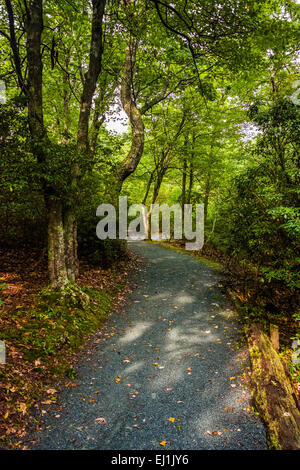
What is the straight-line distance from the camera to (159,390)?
3.85 meters

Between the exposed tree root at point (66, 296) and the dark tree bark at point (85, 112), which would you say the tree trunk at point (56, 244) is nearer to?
the exposed tree root at point (66, 296)

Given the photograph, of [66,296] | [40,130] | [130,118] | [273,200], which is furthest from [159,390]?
[130,118]

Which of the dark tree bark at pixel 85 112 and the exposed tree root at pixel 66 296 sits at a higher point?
the dark tree bark at pixel 85 112

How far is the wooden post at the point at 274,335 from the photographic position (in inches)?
196

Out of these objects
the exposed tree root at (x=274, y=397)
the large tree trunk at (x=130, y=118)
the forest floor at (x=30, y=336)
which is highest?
the large tree trunk at (x=130, y=118)

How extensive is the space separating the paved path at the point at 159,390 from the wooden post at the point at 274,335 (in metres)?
0.68

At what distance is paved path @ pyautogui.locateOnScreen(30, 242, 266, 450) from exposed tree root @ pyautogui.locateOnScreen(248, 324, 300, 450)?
174mm

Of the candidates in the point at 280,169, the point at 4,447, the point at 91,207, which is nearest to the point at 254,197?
the point at 280,169

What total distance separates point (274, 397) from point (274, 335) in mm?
1989

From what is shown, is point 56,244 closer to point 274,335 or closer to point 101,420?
point 101,420

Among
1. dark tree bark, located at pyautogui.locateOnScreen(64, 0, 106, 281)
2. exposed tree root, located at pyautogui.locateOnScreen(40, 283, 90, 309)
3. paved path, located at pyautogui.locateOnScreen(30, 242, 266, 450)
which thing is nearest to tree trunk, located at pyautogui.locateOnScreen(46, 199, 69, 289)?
exposed tree root, located at pyautogui.locateOnScreen(40, 283, 90, 309)

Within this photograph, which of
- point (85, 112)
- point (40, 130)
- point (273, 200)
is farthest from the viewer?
point (85, 112)

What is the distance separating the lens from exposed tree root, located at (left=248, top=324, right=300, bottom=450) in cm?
289

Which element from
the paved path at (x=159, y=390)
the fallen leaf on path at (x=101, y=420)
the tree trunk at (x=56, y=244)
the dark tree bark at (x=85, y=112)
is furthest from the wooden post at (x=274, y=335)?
the dark tree bark at (x=85, y=112)
